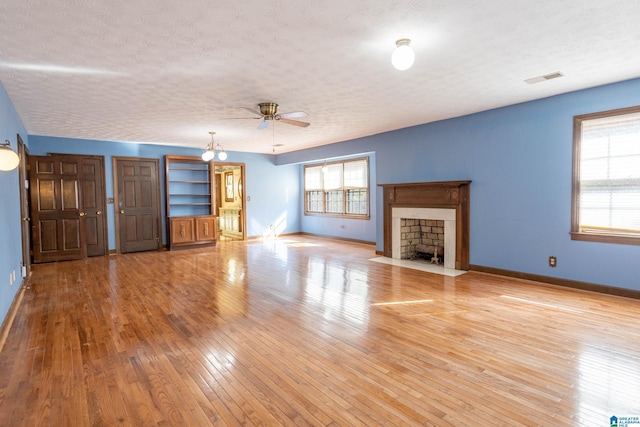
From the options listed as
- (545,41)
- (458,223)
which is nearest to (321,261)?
(458,223)

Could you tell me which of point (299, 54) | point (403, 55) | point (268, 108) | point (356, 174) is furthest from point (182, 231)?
point (403, 55)

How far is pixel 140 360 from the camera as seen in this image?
2.68 metres

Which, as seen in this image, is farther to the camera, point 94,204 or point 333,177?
point 333,177

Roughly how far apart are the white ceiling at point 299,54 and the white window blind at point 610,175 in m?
0.57

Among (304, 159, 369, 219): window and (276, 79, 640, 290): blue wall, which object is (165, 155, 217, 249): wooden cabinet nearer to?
(304, 159, 369, 219): window

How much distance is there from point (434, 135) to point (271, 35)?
4117 mm

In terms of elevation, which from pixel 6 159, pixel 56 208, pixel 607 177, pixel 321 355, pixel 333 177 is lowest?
pixel 321 355

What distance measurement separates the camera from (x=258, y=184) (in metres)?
10.2

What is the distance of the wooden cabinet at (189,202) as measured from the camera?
330 inches

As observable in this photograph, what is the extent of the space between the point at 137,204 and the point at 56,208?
A: 5.16 ft

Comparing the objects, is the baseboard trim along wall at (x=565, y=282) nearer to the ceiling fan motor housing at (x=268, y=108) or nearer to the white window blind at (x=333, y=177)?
the ceiling fan motor housing at (x=268, y=108)

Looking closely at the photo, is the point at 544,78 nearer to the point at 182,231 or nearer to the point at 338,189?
the point at 338,189

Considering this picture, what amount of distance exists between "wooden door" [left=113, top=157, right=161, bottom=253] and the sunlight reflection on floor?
5.36m

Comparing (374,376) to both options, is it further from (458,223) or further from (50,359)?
(458,223)
